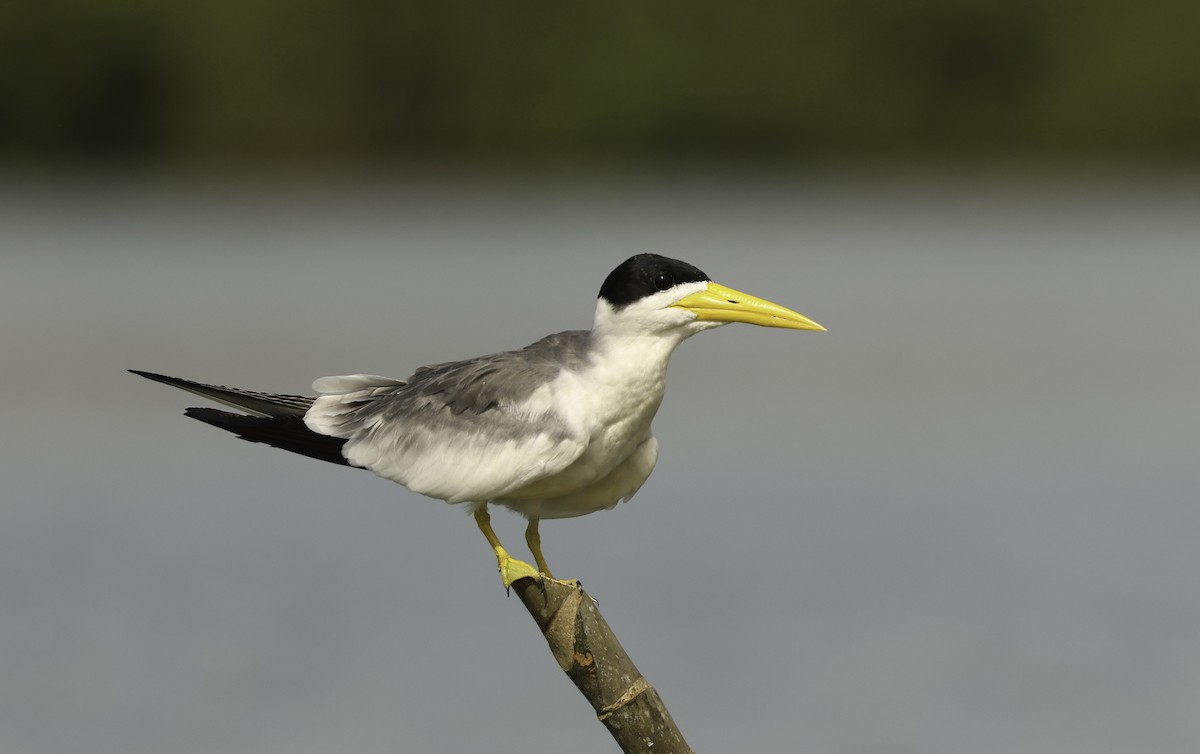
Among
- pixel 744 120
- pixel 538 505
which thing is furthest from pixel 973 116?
pixel 538 505

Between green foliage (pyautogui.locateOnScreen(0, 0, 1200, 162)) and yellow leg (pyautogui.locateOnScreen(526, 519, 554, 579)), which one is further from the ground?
green foliage (pyautogui.locateOnScreen(0, 0, 1200, 162))

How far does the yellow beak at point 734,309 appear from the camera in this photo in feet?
18.5

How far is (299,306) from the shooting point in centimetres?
2361

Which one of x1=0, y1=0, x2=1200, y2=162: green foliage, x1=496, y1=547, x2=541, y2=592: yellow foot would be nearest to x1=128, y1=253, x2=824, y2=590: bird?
x1=496, y1=547, x2=541, y2=592: yellow foot

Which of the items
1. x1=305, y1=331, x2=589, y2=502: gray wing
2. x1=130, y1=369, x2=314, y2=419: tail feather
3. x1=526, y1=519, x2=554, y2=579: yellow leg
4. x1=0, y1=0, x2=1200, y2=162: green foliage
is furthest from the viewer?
x1=0, y1=0, x2=1200, y2=162: green foliage

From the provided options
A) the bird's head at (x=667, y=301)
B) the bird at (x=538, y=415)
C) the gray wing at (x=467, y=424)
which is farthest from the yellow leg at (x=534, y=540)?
the bird's head at (x=667, y=301)

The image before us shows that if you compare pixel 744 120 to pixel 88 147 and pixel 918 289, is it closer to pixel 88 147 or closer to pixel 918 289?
pixel 918 289

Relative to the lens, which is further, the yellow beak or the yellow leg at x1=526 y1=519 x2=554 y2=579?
the yellow leg at x1=526 y1=519 x2=554 y2=579

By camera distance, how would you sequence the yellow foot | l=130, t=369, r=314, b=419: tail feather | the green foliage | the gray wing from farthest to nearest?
1. the green foliage
2. l=130, t=369, r=314, b=419: tail feather
3. the gray wing
4. the yellow foot

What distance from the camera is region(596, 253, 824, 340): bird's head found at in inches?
222

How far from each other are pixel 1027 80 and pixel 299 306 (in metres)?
15.9

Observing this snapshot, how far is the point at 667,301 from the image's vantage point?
5.68 m

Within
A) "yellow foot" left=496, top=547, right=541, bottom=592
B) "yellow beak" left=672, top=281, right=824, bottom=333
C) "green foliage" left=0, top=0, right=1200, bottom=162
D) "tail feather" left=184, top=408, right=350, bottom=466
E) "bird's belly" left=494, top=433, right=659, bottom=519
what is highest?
"green foliage" left=0, top=0, right=1200, bottom=162

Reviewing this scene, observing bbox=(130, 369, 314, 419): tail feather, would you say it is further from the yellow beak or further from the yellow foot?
the yellow beak
